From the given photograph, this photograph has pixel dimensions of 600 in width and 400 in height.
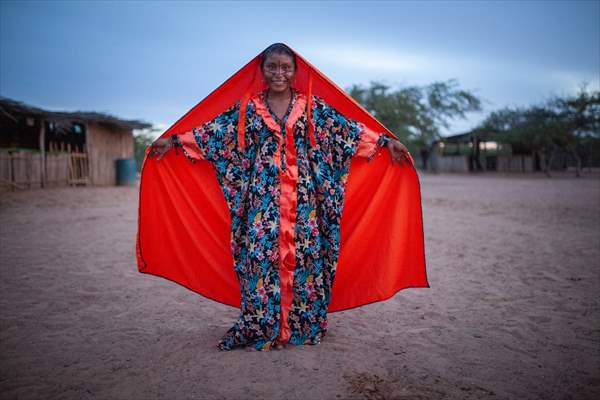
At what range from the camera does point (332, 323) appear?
3.42 meters

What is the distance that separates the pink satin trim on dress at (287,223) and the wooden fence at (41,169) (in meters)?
15.3

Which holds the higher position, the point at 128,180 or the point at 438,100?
the point at 438,100

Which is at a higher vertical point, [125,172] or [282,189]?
[125,172]

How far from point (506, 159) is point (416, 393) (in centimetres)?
3535

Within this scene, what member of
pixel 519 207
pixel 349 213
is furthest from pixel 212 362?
pixel 519 207

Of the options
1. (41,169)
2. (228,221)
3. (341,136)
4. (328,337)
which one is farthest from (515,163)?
(228,221)

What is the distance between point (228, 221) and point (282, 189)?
2.12 ft

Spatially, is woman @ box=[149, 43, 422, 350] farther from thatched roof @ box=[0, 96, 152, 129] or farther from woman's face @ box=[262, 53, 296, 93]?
thatched roof @ box=[0, 96, 152, 129]

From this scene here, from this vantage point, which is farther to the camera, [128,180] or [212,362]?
[128,180]

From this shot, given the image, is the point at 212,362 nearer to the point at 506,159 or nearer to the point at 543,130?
the point at 543,130

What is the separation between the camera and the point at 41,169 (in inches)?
624

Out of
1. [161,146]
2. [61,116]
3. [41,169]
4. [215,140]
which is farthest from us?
[61,116]

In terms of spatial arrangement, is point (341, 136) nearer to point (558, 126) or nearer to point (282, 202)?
point (282, 202)

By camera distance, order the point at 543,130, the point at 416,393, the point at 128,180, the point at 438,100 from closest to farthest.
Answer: the point at 416,393
the point at 128,180
the point at 543,130
the point at 438,100
